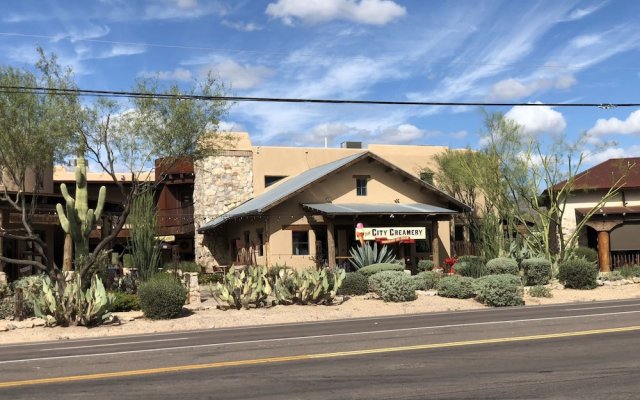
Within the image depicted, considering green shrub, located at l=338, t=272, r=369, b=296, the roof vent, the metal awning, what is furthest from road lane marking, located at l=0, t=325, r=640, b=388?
the roof vent

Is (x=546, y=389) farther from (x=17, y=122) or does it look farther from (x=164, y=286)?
(x=17, y=122)

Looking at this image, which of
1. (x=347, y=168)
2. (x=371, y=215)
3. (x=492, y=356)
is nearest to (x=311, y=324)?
(x=492, y=356)

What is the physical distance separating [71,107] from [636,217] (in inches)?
1068

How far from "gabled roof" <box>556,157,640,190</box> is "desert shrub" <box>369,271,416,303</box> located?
16341 millimetres

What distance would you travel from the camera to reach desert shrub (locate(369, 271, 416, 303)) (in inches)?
848

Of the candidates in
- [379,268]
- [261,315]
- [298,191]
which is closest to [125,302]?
[261,315]

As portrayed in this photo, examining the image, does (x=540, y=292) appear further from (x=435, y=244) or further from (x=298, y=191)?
(x=298, y=191)

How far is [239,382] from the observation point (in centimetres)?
842

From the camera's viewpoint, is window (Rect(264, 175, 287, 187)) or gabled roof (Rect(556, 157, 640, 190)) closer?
gabled roof (Rect(556, 157, 640, 190))

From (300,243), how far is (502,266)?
9480mm

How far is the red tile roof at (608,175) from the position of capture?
34500mm

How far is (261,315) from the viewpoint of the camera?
19234mm

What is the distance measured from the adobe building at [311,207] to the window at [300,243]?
1.9 inches

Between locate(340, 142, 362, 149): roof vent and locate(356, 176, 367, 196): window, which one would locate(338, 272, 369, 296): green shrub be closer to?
locate(356, 176, 367, 196): window
